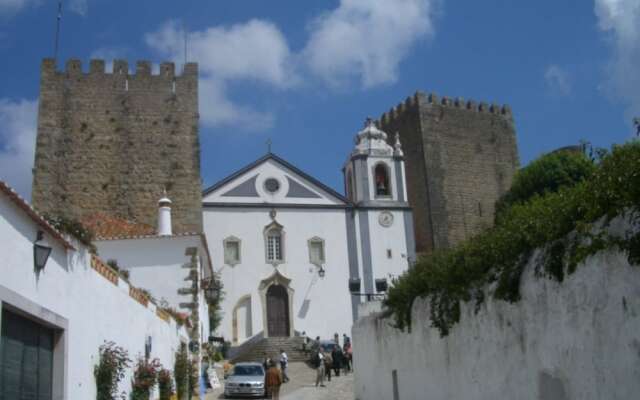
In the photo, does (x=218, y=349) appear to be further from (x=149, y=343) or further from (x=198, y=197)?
(x=149, y=343)

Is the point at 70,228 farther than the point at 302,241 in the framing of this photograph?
No

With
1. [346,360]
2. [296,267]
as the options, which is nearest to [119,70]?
[296,267]

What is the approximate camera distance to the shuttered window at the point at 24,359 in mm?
6625

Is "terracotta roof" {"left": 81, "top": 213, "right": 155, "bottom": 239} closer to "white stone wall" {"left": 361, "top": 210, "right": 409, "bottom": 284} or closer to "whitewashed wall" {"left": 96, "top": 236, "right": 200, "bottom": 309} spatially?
"whitewashed wall" {"left": 96, "top": 236, "right": 200, "bottom": 309}

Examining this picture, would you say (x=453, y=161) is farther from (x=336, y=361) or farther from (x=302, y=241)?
(x=336, y=361)

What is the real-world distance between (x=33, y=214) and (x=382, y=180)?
28.2 meters

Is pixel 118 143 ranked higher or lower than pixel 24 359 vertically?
higher

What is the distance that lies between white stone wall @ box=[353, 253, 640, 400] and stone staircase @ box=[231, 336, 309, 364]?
16908 millimetres

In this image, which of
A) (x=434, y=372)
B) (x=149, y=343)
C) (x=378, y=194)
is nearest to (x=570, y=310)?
(x=434, y=372)

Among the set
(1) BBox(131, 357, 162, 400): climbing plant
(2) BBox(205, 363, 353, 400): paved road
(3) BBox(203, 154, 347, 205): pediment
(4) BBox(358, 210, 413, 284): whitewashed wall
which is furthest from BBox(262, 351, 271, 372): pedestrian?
(3) BBox(203, 154, 347, 205): pediment

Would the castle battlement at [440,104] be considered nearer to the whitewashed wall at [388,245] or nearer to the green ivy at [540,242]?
the whitewashed wall at [388,245]

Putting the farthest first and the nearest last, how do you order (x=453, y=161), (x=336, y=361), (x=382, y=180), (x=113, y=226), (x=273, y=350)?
(x=453, y=161) → (x=382, y=180) → (x=273, y=350) → (x=113, y=226) → (x=336, y=361)

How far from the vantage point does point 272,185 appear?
32.9 m

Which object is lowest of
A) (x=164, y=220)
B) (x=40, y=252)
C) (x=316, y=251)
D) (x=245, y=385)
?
(x=245, y=385)
